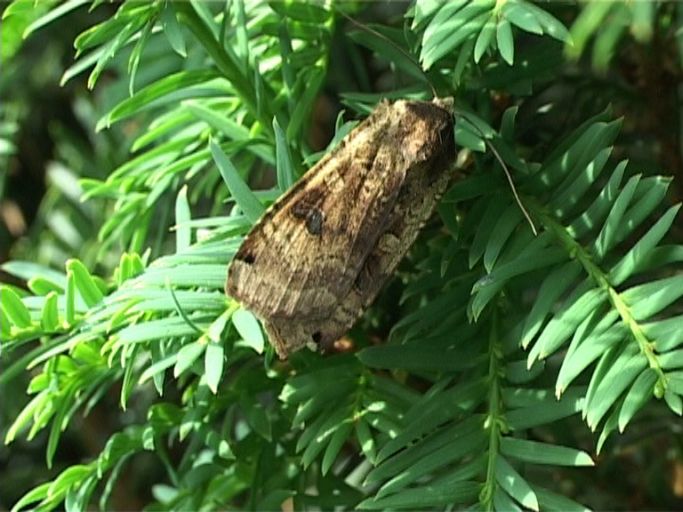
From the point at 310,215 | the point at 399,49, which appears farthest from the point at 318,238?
the point at 399,49

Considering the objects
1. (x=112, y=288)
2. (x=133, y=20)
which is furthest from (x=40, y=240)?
(x=133, y=20)

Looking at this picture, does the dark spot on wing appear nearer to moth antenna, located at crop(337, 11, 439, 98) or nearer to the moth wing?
the moth wing

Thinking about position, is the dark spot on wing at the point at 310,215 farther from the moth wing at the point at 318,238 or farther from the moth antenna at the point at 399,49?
the moth antenna at the point at 399,49

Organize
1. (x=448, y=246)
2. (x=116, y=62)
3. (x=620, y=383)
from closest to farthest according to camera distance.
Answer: (x=620, y=383) < (x=448, y=246) < (x=116, y=62)

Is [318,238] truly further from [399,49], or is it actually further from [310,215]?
[399,49]

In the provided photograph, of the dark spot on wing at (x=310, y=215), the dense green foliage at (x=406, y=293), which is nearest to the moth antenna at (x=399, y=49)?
the dense green foliage at (x=406, y=293)

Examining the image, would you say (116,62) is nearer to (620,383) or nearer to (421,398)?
(421,398)

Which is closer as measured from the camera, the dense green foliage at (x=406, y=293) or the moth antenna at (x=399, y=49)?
the dense green foliage at (x=406, y=293)

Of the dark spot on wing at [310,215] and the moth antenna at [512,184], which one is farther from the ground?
the dark spot on wing at [310,215]
